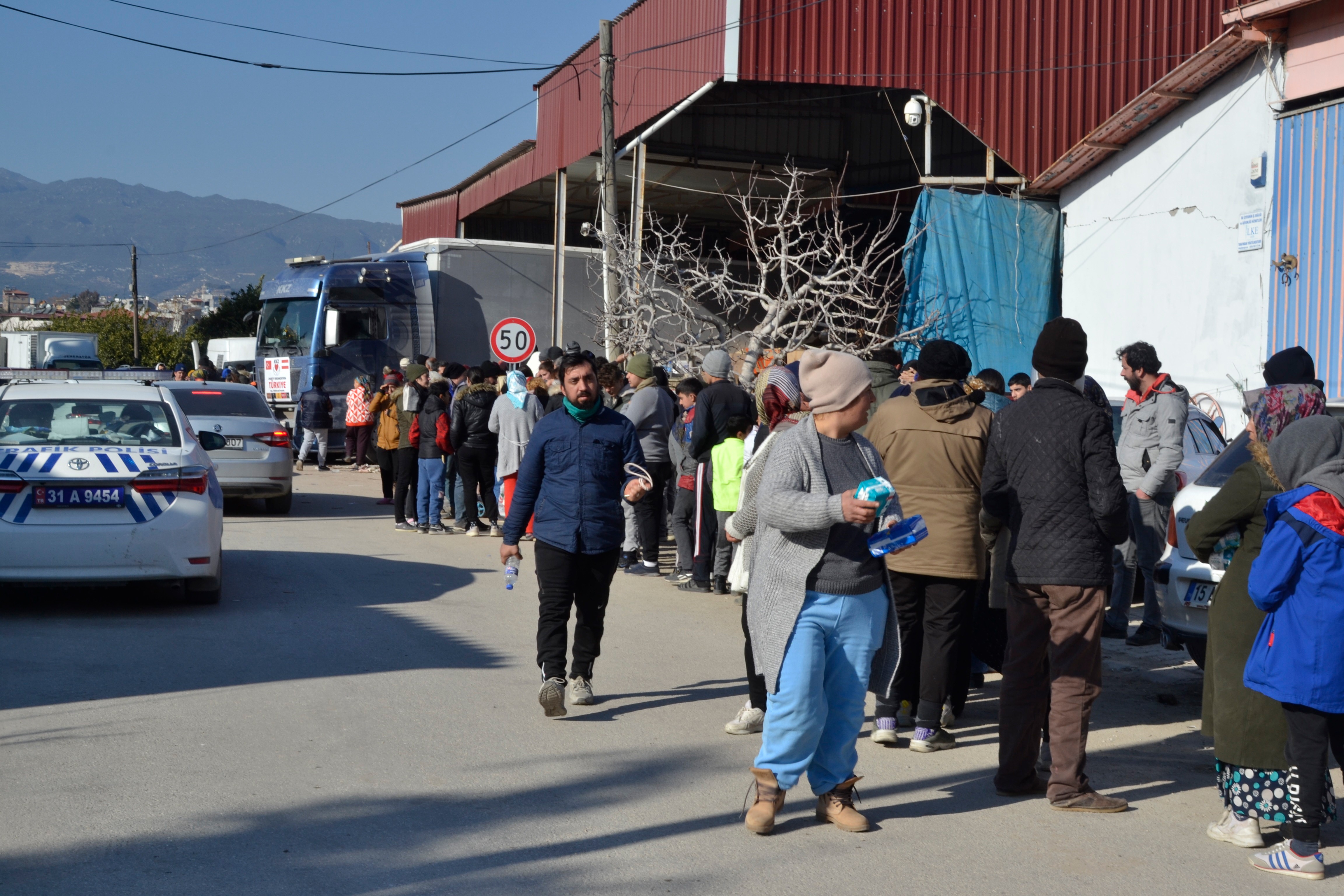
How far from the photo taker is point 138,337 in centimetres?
7906

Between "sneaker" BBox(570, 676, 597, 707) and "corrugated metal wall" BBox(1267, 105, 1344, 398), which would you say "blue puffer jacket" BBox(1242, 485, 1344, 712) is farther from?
"corrugated metal wall" BBox(1267, 105, 1344, 398)

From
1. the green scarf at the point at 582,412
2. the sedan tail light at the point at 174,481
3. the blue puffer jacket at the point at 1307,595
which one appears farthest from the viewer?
the sedan tail light at the point at 174,481

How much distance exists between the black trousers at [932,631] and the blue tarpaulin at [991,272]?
1348 centimetres

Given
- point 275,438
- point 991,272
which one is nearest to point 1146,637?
A: point 275,438

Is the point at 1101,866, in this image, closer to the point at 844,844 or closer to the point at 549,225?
the point at 844,844

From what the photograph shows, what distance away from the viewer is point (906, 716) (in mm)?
6449

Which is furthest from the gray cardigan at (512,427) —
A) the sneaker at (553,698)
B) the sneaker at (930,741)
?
the sneaker at (930,741)

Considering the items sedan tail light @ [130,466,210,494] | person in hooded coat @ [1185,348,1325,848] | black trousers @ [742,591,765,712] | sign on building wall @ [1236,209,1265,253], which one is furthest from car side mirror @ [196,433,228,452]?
sign on building wall @ [1236,209,1265,253]

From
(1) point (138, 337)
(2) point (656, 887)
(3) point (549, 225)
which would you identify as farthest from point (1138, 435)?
(1) point (138, 337)

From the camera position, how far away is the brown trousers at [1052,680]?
5117 millimetres

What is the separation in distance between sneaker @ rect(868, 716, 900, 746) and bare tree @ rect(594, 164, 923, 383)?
8294 millimetres

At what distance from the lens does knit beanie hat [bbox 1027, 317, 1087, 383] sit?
17.2 feet

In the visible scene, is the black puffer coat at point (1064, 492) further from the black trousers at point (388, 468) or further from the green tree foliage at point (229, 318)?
Result: the green tree foliage at point (229, 318)

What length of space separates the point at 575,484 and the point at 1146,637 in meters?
4.24
